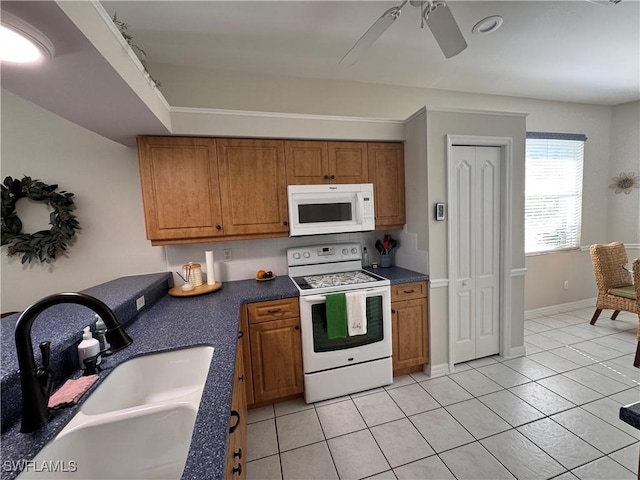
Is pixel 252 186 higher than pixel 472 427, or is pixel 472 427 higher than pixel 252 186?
pixel 252 186

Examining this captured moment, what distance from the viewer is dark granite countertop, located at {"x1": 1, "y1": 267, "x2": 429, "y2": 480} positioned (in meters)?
0.77

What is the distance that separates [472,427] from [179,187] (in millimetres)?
2814

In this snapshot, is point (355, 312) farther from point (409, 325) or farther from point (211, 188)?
point (211, 188)

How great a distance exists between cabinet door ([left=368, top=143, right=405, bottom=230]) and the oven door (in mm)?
766

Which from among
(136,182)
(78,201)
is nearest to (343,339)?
(136,182)

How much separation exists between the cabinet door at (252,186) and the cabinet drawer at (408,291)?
3.71ft

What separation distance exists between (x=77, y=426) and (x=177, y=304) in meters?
1.24

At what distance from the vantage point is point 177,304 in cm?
206

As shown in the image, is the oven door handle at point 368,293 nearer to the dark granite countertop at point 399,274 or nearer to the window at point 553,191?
the dark granite countertop at point 399,274

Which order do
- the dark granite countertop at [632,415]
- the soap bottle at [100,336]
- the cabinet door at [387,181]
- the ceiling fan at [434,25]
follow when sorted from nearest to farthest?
the dark granite countertop at [632,415] < the soap bottle at [100,336] < the ceiling fan at [434,25] < the cabinet door at [387,181]

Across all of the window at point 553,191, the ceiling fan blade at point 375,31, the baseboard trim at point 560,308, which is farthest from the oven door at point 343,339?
the baseboard trim at point 560,308

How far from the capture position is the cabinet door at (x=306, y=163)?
2.45 metres

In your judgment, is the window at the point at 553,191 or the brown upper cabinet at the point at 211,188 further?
the window at the point at 553,191

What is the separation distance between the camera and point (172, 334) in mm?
1501
